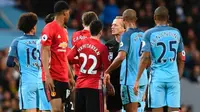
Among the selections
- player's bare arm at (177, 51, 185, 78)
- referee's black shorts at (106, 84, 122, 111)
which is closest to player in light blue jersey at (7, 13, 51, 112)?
referee's black shorts at (106, 84, 122, 111)

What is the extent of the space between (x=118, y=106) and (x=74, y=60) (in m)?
1.36

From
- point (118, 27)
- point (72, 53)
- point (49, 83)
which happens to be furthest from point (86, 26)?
point (49, 83)

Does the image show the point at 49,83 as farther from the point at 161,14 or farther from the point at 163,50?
the point at 161,14

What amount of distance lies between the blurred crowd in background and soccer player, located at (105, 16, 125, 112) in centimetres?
768

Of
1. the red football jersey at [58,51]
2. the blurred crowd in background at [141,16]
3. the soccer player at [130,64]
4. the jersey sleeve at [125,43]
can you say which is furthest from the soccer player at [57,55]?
the blurred crowd in background at [141,16]

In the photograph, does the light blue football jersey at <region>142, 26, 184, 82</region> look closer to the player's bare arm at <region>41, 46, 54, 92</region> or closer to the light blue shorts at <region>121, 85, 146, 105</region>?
the light blue shorts at <region>121, 85, 146, 105</region>

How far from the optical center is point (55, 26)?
14.3 m

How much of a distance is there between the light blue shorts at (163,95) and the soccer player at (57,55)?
1501 mm

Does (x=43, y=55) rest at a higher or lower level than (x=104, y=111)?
higher

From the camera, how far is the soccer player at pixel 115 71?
50.9 feet

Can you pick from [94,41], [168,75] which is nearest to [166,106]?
[168,75]

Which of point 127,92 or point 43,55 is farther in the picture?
point 127,92

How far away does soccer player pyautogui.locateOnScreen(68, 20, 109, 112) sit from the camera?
14320mm

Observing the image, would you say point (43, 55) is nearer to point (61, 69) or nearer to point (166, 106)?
point (61, 69)
